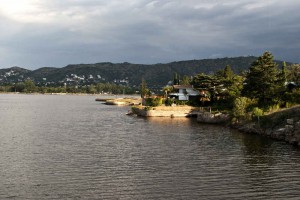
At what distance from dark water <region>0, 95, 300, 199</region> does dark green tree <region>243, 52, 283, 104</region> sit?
81.4 feet

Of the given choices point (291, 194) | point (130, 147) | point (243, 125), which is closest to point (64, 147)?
point (130, 147)

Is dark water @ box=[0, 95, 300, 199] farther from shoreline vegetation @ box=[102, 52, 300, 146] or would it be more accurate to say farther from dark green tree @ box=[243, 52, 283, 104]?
dark green tree @ box=[243, 52, 283, 104]

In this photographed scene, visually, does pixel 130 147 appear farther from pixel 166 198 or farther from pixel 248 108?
pixel 248 108

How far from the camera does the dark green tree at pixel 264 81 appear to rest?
269 feet

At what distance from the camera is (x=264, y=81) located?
8288 centimetres

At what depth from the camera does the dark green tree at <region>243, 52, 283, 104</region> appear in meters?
82.1

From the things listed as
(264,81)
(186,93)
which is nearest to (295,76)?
(264,81)

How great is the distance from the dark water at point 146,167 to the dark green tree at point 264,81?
2482 centimetres

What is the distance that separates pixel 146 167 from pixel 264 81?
2127 inches

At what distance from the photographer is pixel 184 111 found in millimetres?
98250

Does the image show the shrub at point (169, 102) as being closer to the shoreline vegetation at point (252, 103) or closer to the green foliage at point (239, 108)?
the shoreline vegetation at point (252, 103)

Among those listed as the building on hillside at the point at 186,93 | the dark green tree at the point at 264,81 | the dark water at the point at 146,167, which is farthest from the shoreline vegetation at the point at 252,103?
the dark water at the point at 146,167

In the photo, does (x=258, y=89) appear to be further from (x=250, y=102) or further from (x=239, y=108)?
(x=239, y=108)

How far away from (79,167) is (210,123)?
167ft
